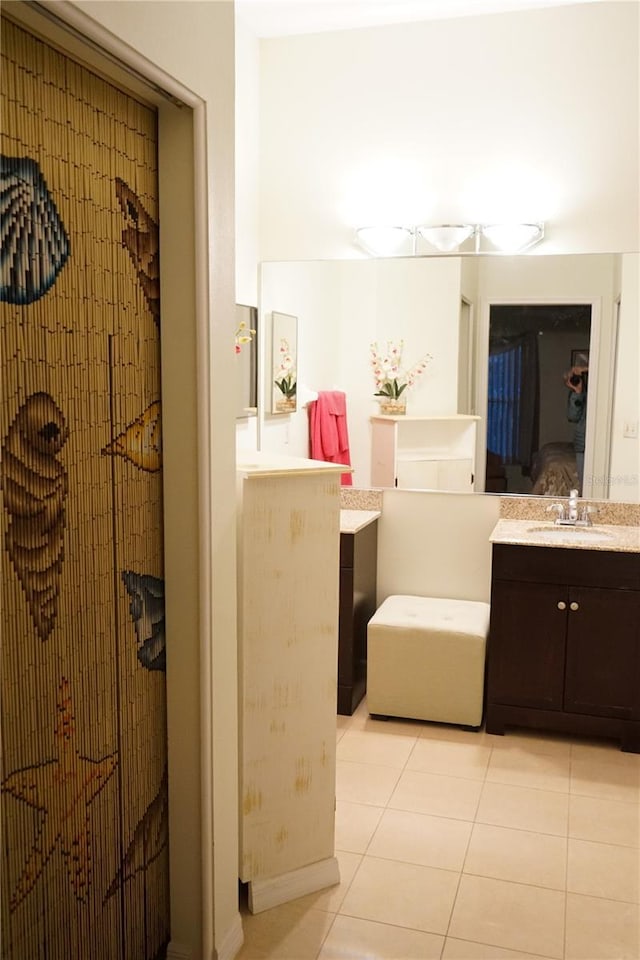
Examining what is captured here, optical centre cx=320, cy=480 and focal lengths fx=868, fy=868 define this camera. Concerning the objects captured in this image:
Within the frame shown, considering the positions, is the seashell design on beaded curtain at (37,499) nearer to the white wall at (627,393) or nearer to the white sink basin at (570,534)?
the white sink basin at (570,534)

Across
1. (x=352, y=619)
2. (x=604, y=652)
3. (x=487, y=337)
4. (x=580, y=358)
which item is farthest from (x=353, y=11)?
(x=604, y=652)

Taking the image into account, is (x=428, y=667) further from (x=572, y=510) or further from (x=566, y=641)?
(x=572, y=510)

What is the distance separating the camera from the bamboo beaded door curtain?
1.47m

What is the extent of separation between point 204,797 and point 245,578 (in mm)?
521

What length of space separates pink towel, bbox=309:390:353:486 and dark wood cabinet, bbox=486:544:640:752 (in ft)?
3.23

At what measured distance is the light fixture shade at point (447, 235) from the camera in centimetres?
377

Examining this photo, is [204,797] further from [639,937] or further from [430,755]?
[430,755]

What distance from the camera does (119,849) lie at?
1849 mm

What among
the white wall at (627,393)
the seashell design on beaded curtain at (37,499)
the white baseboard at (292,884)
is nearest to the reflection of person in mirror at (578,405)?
the white wall at (627,393)

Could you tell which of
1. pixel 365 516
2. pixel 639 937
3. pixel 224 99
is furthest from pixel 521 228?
pixel 639 937

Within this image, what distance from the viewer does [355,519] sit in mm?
3842

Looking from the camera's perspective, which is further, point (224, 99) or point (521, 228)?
point (521, 228)

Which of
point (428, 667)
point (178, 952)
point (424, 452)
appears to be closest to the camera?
point (178, 952)

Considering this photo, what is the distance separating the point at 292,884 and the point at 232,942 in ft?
0.93
